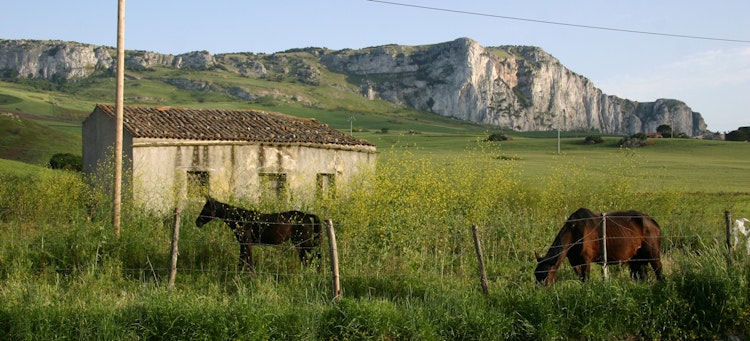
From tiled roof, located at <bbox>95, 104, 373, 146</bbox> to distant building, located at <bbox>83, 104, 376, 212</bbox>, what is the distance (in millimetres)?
32

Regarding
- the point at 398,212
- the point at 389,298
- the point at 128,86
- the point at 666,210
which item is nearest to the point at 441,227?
the point at 398,212

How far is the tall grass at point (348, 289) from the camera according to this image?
25.0 ft

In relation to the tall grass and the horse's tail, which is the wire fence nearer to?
the tall grass

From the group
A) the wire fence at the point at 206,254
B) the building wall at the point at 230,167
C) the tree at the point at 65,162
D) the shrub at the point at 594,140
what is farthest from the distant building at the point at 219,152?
the shrub at the point at 594,140

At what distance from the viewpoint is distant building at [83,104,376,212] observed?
20.0 m

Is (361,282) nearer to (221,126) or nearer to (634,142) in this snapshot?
(221,126)

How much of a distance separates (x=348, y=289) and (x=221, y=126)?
14.7 meters

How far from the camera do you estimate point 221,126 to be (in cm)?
2303

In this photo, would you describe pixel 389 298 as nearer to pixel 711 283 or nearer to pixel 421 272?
pixel 421 272

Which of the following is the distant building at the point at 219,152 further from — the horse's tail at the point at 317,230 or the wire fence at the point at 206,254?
the wire fence at the point at 206,254

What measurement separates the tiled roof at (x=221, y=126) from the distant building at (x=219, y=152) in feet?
0.11

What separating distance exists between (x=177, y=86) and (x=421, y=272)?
186 m

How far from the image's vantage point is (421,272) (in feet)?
33.1

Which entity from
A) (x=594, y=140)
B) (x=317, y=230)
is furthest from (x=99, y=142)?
(x=594, y=140)
